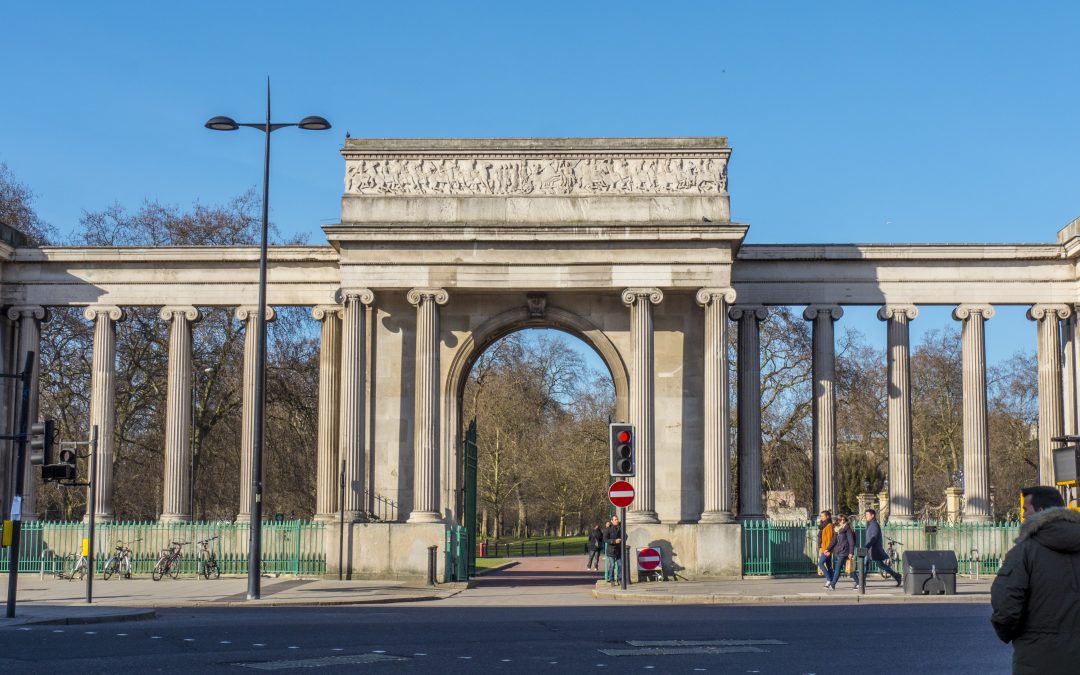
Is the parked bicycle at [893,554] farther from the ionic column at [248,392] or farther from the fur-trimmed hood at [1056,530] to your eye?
the fur-trimmed hood at [1056,530]

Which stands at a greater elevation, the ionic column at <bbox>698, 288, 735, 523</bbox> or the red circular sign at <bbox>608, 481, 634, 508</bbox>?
the ionic column at <bbox>698, 288, 735, 523</bbox>

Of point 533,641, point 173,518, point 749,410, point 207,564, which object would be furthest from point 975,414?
point 533,641

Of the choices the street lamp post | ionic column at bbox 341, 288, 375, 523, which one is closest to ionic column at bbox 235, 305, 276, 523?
ionic column at bbox 341, 288, 375, 523

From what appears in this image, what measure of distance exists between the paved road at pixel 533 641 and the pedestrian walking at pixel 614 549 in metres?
9.55

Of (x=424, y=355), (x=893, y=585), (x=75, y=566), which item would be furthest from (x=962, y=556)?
(x=75, y=566)

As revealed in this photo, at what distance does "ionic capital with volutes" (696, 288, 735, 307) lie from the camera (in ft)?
123

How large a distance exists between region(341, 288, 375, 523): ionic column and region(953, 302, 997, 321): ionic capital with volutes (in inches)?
679

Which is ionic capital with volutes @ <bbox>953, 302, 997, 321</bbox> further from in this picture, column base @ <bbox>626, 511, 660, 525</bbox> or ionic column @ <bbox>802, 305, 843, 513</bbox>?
column base @ <bbox>626, 511, 660, 525</bbox>

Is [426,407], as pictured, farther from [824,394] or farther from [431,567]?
[824,394]

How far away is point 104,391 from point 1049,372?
92.8 feet

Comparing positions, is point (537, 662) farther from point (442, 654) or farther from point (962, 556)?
point (962, 556)

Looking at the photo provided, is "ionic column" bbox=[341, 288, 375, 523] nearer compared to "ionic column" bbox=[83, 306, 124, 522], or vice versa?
"ionic column" bbox=[341, 288, 375, 523]

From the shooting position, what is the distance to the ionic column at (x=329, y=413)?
39.4 meters

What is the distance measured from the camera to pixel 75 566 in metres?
37.4
